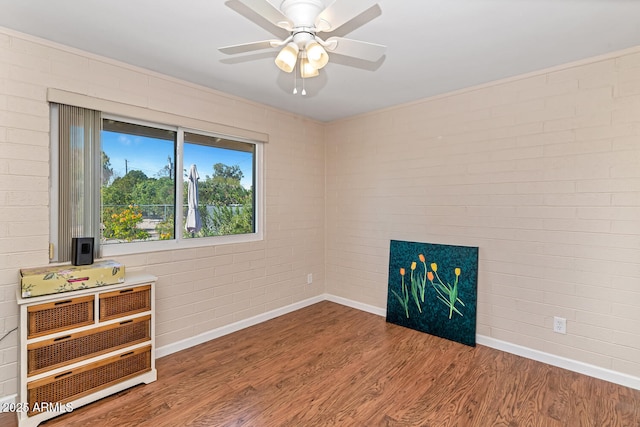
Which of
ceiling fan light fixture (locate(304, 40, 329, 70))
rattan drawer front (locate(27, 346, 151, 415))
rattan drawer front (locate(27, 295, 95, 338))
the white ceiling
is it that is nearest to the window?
rattan drawer front (locate(27, 295, 95, 338))

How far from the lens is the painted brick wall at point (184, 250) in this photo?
2.14 metres

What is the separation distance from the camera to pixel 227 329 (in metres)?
3.34

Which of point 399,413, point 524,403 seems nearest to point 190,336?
point 399,413

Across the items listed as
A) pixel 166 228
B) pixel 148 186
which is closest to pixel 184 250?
pixel 166 228

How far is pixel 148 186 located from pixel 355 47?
2195 mm

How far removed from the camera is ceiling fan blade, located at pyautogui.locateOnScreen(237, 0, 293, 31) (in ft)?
4.64

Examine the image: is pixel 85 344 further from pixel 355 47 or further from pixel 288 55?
pixel 355 47

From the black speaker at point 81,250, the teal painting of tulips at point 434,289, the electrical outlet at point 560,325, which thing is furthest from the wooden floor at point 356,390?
the black speaker at point 81,250

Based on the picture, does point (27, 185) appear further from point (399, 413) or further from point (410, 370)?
point (410, 370)

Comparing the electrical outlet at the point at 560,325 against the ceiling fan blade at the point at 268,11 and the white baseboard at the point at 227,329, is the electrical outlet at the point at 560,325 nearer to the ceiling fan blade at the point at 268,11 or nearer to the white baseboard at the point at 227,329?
the white baseboard at the point at 227,329

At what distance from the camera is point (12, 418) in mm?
2047

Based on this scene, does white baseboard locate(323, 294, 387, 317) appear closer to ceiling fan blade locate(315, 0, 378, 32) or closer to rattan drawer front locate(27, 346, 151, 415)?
rattan drawer front locate(27, 346, 151, 415)

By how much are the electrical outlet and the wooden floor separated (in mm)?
321

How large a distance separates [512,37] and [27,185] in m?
3.52
